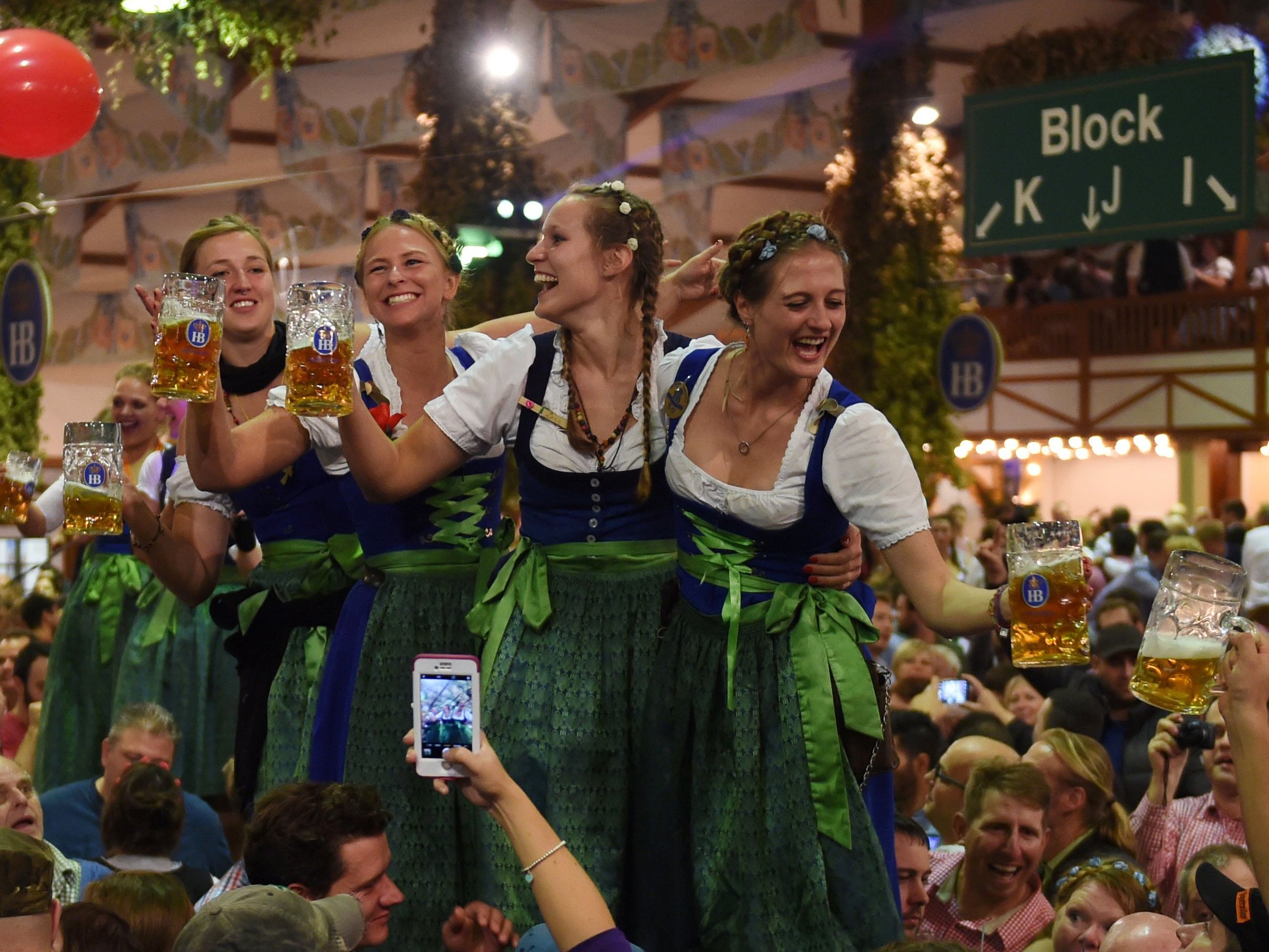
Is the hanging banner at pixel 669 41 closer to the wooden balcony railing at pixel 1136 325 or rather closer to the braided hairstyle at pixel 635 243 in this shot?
the braided hairstyle at pixel 635 243

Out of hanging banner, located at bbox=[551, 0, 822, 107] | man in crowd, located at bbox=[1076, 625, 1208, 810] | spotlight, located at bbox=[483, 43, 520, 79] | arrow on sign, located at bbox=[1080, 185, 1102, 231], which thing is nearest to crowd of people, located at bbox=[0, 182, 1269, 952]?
man in crowd, located at bbox=[1076, 625, 1208, 810]

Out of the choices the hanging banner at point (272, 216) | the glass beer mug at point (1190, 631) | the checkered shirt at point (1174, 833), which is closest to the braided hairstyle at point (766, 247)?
the glass beer mug at point (1190, 631)

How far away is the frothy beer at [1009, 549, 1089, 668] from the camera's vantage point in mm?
1920

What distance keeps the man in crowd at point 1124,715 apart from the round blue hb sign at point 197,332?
263 centimetres

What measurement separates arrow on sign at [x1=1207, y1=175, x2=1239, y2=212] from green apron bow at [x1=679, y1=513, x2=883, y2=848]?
3359mm

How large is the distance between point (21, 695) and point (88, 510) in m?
2.90

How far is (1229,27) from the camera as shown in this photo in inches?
285

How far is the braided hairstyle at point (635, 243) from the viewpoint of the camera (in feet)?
7.67

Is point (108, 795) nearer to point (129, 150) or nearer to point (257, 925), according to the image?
point (257, 925)

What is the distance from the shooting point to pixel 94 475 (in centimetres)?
250

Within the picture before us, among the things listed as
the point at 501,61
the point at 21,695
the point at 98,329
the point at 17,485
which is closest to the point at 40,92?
the point at 17,485

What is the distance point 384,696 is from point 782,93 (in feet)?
21.1

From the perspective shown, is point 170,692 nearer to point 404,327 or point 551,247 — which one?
point 404,327

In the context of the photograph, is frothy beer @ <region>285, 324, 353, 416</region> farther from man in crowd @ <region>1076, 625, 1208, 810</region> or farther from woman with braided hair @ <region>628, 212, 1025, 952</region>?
man in crowd @ <region>1076, 625, 1208, 810</region>
